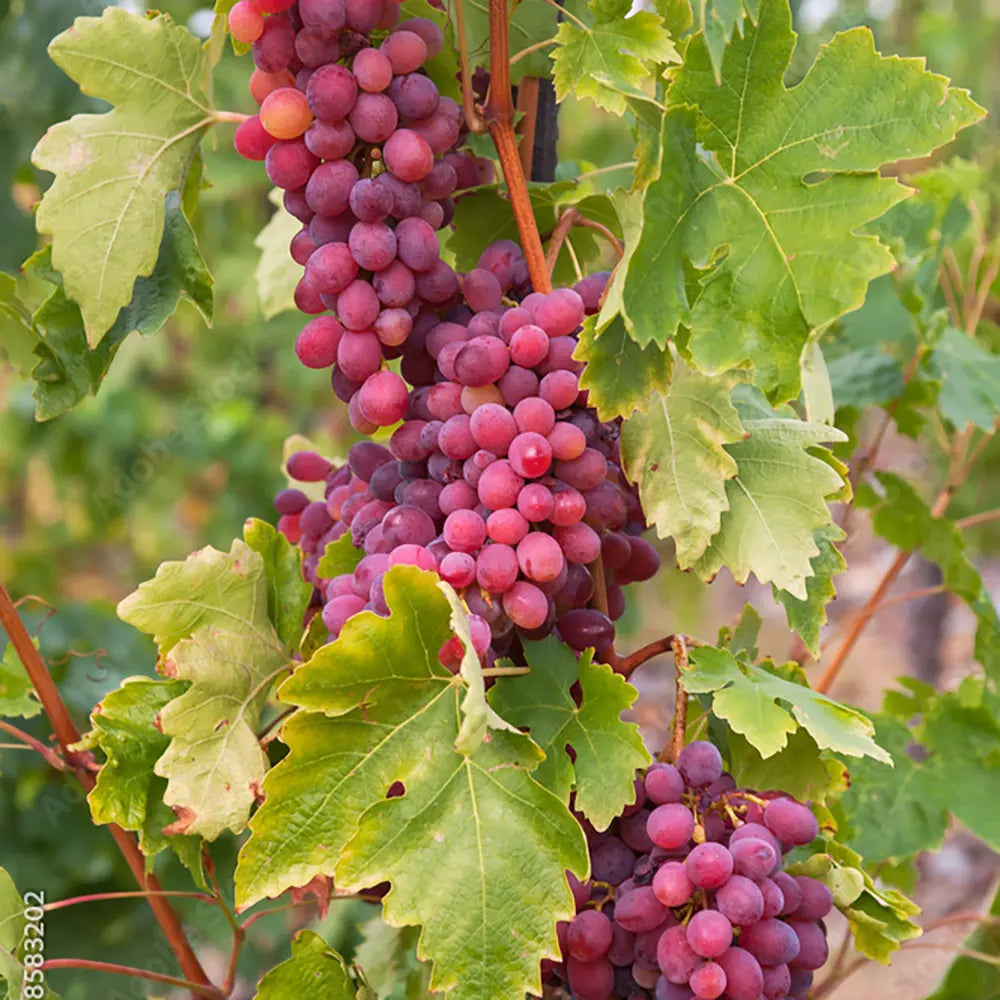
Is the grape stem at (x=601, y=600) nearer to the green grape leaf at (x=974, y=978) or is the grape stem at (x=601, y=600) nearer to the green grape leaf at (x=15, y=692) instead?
the green grape leaf at (x=15, y=692)

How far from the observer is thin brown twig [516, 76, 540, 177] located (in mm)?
708

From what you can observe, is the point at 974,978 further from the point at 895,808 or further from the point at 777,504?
the point at 777,504

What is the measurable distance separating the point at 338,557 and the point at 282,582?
0.04m

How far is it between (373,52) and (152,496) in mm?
2554

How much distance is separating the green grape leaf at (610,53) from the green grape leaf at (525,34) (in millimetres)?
65

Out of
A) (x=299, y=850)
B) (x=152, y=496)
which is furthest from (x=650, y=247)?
(x=152, y=496)

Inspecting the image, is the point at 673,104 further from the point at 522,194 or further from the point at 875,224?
the point at 875,224

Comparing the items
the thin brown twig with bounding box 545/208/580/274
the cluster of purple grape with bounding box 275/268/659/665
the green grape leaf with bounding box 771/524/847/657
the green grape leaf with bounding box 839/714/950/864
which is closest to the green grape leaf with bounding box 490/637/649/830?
A: the cluster of purple grape with bounding box 275/268/659/665

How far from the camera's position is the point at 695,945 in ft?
1.89

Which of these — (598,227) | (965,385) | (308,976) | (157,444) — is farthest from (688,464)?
(157,444)

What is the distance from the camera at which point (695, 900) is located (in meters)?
0.60

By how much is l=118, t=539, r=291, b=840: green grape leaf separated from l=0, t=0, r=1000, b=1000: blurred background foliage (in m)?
0.31

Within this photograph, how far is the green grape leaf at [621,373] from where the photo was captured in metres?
0.58

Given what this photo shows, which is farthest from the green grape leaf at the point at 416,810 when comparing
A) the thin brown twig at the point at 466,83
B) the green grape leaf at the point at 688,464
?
the thin brown twig at the point at 466,83
